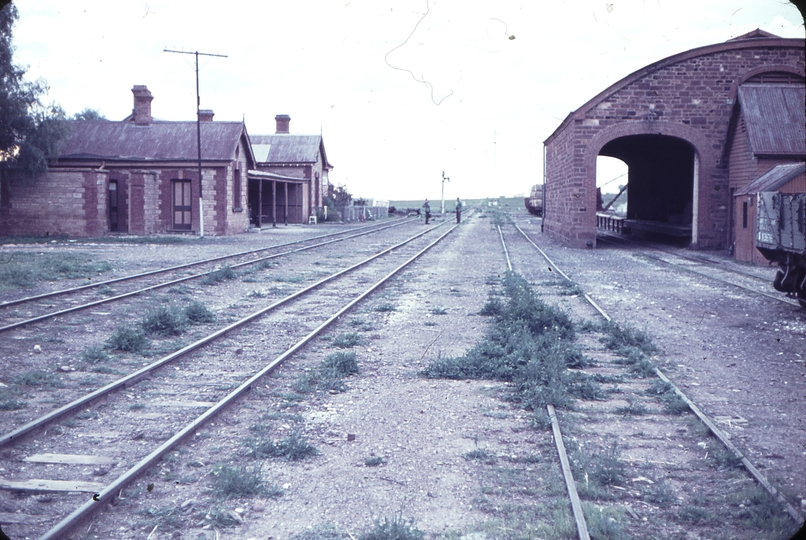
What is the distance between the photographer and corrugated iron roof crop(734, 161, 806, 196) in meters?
17.7

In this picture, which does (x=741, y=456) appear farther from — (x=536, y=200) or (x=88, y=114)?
(x=88, y=114)

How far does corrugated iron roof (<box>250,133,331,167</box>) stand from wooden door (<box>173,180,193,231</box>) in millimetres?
18945

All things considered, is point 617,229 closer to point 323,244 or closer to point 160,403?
point 323,244

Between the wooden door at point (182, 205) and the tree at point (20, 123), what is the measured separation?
18.3ft

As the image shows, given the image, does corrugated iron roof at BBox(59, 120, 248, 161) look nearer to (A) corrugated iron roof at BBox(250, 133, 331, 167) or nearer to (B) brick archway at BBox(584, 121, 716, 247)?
(A) corrugated iron roof at BBox(250, 133, 331, 167)

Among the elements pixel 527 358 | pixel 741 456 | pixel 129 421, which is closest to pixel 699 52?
pixel 527 358

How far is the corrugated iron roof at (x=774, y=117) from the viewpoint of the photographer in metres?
21.4

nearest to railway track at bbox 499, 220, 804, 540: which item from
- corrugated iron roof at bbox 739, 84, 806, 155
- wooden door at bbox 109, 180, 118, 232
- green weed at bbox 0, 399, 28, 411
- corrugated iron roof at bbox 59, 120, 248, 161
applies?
green weed at bbox 0, 399, 28, 411

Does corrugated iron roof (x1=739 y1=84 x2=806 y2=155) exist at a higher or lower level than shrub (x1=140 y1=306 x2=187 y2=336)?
higher

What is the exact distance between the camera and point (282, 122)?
58250mm

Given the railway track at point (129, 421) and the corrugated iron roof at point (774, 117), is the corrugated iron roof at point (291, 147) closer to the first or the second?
the corrugated iron roof at point (774, 117)

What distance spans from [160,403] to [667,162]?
97.7ft

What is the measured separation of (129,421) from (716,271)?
16.0 m

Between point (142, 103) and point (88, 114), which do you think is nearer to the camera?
point (142, 103)
